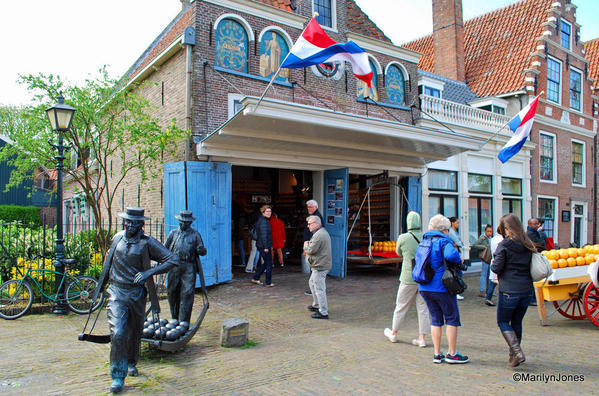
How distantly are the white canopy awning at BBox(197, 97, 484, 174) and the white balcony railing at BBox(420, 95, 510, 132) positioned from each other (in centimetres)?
262

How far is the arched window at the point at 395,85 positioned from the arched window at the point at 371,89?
0.44 m

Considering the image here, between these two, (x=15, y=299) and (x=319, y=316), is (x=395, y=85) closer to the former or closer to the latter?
(x=319, y=316)

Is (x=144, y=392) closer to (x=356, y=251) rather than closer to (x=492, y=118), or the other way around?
(x=356, y=251)

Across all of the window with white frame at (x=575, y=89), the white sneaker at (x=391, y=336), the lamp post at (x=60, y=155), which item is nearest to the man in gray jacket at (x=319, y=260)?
the white sneaker at (x=391, y=336)

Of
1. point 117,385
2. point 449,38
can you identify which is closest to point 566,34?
point 449,38

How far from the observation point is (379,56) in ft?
44.1

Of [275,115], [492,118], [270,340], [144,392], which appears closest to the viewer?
[144,392]

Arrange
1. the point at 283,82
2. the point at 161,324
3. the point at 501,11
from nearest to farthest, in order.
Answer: the point at 161,324 < the point at 283,82 < the point at 501,11

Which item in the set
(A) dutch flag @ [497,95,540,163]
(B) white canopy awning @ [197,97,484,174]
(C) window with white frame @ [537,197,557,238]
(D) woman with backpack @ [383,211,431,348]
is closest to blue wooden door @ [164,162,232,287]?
(B) white canopy awning @ [197,97,484,174]

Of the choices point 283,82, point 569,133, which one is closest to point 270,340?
point 283,82

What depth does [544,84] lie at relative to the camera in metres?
18.8

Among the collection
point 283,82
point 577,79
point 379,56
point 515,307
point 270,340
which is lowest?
point 270,340

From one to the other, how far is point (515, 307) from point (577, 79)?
2079 centimetres

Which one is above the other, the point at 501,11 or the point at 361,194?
the point at 501,11
